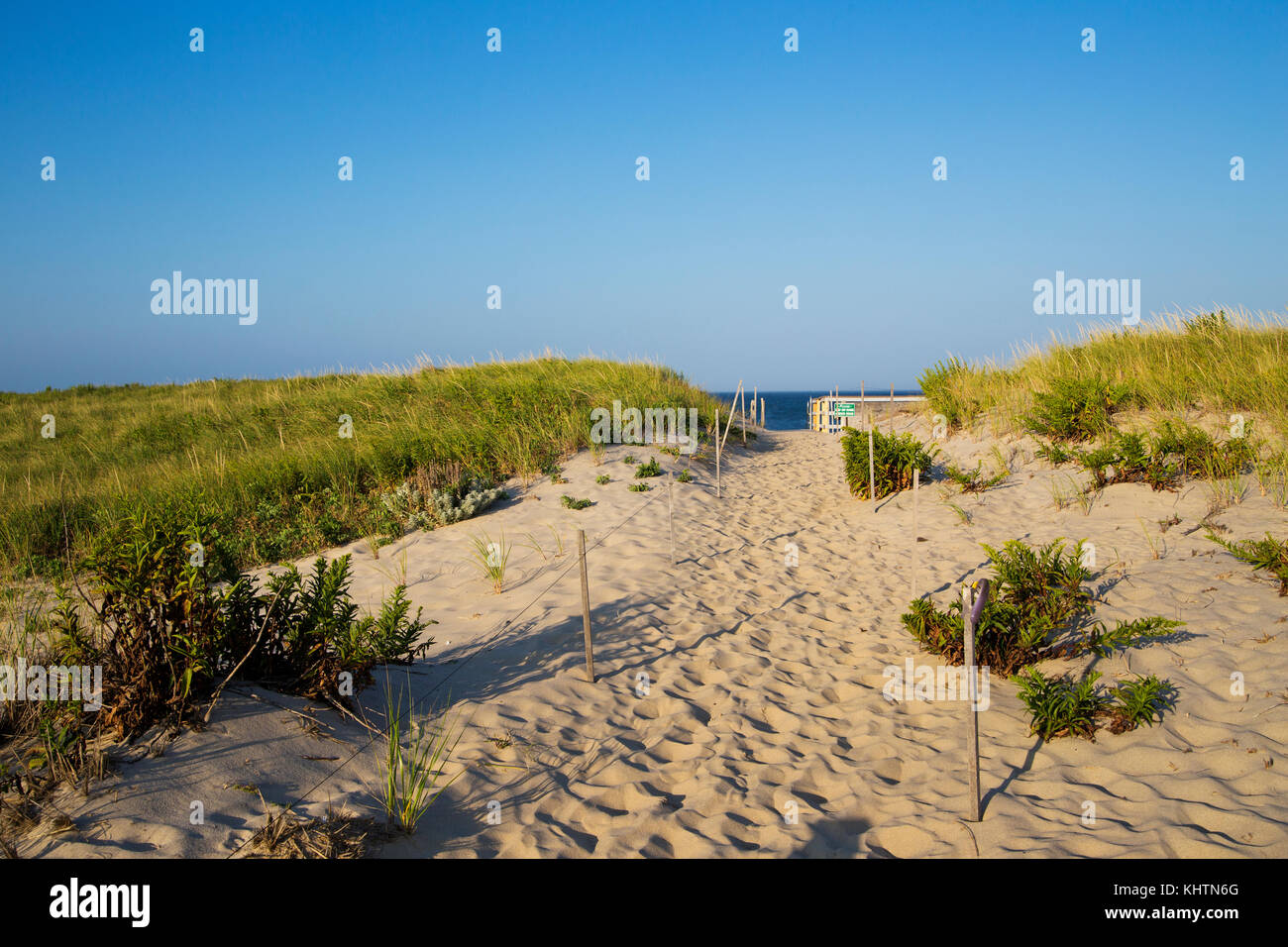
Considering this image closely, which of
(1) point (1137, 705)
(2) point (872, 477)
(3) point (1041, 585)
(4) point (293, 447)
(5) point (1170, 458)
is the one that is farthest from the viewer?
(4) point (293, 447)

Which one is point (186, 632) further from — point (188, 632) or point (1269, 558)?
point (1269, 558)

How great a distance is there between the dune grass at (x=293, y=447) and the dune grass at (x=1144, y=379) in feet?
20.7

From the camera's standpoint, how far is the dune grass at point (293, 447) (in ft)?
29.4

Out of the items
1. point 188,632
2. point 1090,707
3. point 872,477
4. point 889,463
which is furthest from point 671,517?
point 188,632

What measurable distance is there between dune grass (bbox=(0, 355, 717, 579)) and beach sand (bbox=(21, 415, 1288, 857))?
2.56m

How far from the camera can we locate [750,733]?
4320 mm

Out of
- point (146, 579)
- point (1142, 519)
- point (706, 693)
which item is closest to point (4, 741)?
point (146, 579)

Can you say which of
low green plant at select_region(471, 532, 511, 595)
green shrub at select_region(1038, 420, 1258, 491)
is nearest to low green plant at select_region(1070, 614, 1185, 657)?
green shrub at select_region(1038, 420, 1258, 491)

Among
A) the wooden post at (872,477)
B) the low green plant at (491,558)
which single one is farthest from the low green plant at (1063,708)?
the wooden post at (872,477)

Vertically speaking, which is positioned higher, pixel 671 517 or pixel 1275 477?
pixel 1275 477

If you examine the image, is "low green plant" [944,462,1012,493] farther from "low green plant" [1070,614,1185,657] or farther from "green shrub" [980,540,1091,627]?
"low green plant" [1070,614,1185,657]

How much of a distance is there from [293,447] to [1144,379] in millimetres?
14223
